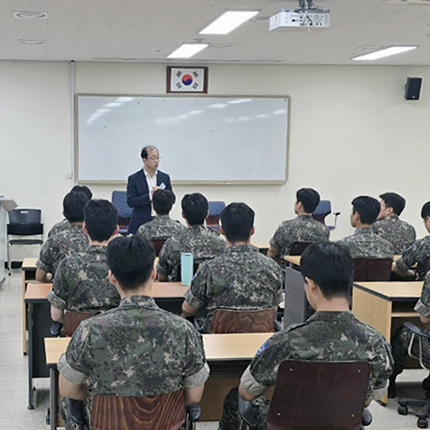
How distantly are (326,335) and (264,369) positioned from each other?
26cm

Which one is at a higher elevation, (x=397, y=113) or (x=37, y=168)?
(x=397, y=113)

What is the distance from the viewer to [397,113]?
10391 millimetres

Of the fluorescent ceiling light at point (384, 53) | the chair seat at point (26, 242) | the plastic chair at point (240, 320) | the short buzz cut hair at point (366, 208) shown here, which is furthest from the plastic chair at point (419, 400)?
the chair seat at point (26, 242)

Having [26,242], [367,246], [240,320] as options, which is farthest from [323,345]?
[26,242]

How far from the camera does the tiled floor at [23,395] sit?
13.7ft

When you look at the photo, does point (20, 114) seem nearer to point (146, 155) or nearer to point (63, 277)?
point (146, 155)

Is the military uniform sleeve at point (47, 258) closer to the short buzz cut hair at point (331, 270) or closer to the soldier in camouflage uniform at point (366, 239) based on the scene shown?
the soldier in camouflage uniform at point (366, 239)

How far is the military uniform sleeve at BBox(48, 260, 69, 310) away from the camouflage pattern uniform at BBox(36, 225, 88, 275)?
89 centimetres

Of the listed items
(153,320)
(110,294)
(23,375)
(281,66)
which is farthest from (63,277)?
(281,66)

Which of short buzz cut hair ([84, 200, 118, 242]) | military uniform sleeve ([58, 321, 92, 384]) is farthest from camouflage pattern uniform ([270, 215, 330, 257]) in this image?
military uniform sleeve ([58, 321, 92, 384])

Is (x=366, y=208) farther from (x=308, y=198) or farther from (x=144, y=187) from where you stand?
(x=144, y=187)

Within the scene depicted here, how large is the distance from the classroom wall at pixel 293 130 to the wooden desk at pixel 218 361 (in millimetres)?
6496

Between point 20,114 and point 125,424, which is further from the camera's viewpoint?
point 20,114

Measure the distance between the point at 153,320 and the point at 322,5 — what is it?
156 inches
